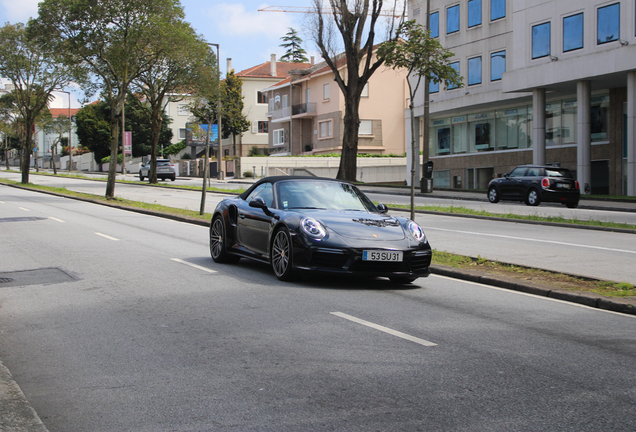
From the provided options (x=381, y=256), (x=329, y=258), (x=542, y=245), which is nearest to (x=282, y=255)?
(x=329, y=258)

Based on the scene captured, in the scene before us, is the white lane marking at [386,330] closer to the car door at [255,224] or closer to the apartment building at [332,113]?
the car door at [255,224]

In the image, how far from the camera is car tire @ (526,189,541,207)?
2703 cm

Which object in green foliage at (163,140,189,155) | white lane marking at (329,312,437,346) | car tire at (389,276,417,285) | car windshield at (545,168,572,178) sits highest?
green foliage at (163,140,189,155)

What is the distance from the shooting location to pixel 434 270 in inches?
402

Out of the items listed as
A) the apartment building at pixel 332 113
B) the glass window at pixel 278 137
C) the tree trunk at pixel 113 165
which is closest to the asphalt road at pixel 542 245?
the tree trunk at pixel 113 165

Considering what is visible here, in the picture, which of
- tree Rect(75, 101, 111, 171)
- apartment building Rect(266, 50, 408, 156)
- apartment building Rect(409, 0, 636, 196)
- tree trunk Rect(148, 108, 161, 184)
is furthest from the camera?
tree Rect(75, 101, 111, 171)

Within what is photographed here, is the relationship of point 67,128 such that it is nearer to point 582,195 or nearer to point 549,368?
point 582,195

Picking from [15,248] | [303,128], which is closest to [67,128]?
[303,128]

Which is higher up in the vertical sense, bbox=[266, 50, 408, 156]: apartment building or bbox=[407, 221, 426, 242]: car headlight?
bbox=[266, 50, 408, 156]: apartment building

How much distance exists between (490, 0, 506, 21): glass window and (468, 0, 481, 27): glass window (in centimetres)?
110

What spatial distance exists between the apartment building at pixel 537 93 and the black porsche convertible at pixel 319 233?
2335 centimetres

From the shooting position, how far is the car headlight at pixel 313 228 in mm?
8516

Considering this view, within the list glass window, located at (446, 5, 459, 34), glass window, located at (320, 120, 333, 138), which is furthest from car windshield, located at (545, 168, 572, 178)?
glass window, located at (320, 120, 333, 138)

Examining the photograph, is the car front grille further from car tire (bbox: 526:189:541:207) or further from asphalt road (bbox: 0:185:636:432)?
car tire (bbox: 526:189:541:207)
